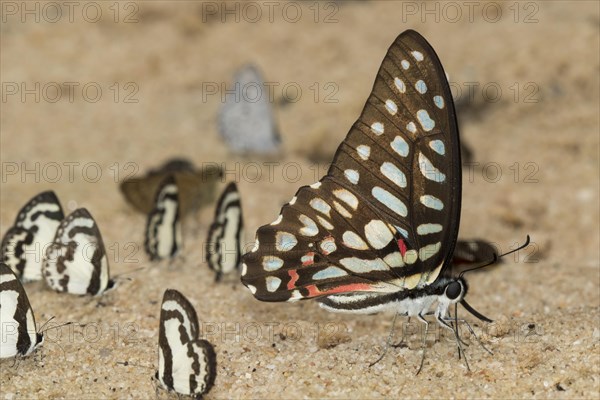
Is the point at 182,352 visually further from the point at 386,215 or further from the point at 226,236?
the point at 226,236

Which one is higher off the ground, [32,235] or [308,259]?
[32,235]

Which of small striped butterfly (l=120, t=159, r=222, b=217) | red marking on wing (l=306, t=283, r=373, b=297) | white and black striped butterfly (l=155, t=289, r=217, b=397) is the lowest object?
white and black striped butterfly (l=155, t=289, r=217, b=397)

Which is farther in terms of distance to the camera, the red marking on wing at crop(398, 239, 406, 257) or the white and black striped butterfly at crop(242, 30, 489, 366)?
the red marking on wing at crop(398, 239, 406, 257)

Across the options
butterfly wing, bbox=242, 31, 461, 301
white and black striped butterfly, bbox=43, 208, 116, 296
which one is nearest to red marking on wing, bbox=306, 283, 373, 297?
butterfly wing, bbox=242, 31, 461, 301

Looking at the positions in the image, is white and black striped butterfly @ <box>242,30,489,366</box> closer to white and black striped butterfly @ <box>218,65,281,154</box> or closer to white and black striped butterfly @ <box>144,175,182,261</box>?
white and black striped butterfly @ <box>144,175,182,261</box>

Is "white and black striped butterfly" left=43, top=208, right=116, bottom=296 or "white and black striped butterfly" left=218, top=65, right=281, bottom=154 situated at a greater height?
"white and black striped butterfly" left=218, top=65, right=281, bottom=154

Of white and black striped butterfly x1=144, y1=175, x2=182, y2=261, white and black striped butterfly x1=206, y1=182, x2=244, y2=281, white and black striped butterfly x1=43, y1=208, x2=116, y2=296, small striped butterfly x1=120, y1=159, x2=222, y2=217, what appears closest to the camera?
white and black striped butterfly x1=43, y1=208, x2=116, y2=296

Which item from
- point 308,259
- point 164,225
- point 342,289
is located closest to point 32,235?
point 164,225
